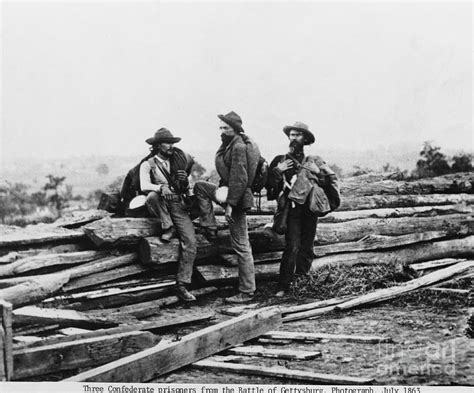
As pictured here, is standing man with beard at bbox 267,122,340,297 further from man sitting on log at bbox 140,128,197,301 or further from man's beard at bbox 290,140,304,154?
man sitting on log at bbox 140,128,197,301

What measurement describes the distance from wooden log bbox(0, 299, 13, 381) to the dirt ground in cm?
96

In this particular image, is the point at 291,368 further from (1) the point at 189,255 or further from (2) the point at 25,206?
(2) the point at 25,206

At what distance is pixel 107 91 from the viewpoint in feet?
21.3

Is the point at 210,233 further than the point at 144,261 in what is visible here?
Yes

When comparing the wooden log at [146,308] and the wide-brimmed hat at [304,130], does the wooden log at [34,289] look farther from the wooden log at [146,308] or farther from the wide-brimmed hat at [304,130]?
the wide-brimmed hat at [304,130]

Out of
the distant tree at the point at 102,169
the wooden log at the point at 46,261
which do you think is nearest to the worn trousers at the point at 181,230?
the wooden log at the point at 46,261

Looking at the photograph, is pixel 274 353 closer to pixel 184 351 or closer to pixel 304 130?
pixel 184 351

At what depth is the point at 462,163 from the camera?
8164 millimetres

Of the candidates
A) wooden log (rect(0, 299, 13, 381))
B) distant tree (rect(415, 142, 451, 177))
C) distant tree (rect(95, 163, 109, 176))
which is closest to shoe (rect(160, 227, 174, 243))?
distant tree (rect(95, 163, 109, 176))

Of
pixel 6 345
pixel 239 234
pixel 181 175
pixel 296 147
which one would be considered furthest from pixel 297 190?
pixel 6 345

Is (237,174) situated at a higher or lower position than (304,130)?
lower

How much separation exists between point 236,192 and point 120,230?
1117 mm

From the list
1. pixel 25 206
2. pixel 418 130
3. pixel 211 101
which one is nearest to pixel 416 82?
pixel 418 130

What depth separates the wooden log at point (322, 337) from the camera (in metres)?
4.95
